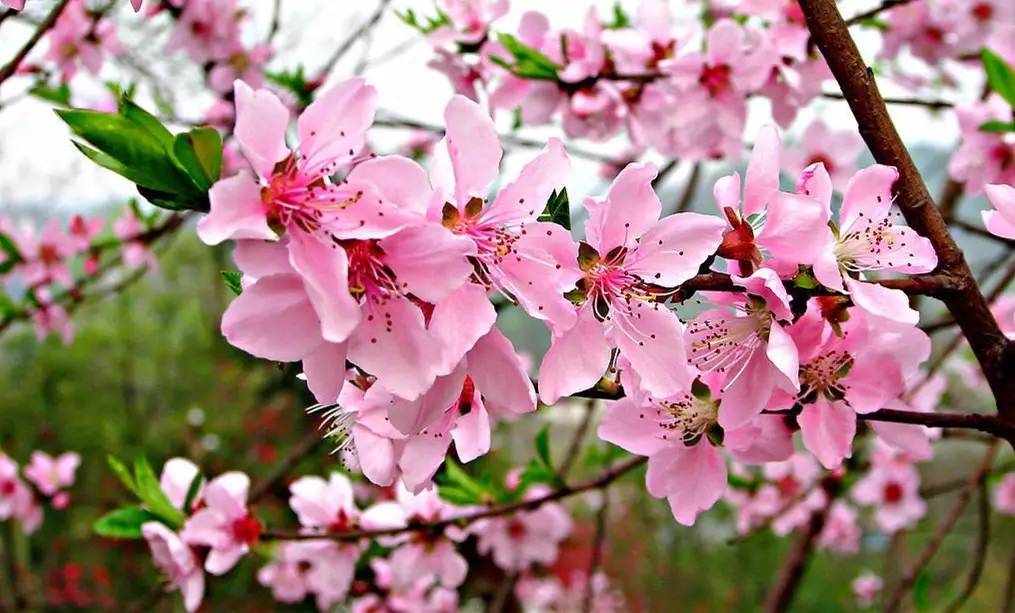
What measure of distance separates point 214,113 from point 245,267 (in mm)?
1563

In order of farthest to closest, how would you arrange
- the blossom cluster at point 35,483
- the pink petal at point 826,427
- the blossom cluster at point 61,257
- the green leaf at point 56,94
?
the blossom cluster at point 35,483
the blossom cluster at point 61,257
the green leaf at point 56,94
the pink petal at point 826,427

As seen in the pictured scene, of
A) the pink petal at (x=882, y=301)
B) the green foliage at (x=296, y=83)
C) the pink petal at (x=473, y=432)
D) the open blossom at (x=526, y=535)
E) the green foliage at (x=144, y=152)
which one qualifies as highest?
the green foliage at (x=144, y=152)

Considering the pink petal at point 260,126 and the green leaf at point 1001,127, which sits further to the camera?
the green leaf at point 1001,127

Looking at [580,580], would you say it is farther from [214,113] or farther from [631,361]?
→ [631,361]

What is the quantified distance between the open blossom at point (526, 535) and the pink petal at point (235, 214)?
3.60 feet

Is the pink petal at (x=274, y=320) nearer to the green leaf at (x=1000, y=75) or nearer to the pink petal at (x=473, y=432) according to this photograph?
the pink petal at (x=473, y=432)

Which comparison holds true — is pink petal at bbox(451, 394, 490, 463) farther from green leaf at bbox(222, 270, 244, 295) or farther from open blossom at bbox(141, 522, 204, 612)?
open blossom at bbox(141, 522, 204, 612)

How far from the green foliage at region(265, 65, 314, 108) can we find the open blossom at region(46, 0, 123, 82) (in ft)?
1.19

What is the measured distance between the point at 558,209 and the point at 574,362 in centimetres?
10

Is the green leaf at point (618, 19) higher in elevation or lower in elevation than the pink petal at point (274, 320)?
lower

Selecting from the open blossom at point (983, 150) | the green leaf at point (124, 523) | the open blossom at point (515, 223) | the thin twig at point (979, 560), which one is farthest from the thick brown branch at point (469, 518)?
the thin twig at point (979, 560)

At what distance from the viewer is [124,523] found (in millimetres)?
911

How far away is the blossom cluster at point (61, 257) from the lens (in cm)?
175

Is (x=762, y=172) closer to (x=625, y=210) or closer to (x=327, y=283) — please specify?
(x=625, y=210)
